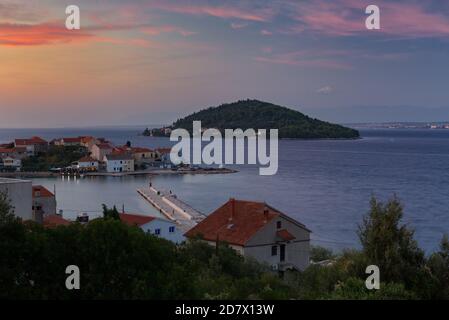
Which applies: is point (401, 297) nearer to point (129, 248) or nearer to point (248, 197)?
point (129, 248)

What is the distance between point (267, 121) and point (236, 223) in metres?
83.7

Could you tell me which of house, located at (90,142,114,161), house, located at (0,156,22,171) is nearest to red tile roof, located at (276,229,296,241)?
house, located at (0,156,22,171)

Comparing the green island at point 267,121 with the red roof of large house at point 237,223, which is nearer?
the red roof of large house at point 237,223

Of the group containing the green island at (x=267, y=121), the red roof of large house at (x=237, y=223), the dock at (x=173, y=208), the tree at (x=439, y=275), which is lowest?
the dock at (x=173, y=208)

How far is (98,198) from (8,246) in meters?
27.4

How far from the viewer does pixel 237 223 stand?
1266cm

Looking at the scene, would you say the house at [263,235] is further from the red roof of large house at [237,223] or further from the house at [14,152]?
the house at [14,152]

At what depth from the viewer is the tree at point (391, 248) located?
573cm

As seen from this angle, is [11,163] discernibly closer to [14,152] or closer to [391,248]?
[14,152]

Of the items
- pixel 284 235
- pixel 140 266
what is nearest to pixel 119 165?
pixel 284 235

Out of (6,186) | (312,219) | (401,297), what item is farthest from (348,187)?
(401,297)

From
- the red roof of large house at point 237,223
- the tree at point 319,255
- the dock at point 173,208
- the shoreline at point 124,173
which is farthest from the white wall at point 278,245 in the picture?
the shoreline at point 124,173

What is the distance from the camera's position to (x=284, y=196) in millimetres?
30922

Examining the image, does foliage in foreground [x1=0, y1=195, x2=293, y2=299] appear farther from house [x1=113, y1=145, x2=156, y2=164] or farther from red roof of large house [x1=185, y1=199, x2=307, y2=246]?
house [x1=113, y1=145, x2=156, y2=164]
